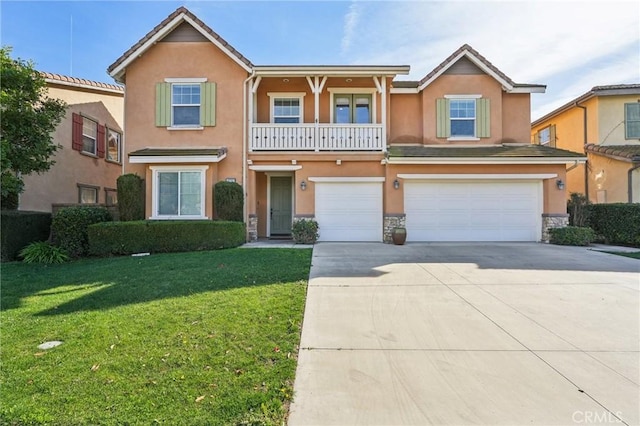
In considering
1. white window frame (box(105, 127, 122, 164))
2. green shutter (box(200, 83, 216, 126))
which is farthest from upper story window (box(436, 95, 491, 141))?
white window frame (box(105, 127, 122, 164))

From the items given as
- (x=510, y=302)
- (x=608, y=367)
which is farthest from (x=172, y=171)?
(x=608, y=367)

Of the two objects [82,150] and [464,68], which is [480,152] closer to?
[464,68]

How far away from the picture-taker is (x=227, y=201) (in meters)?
12.6

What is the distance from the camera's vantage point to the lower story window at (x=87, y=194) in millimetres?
15953

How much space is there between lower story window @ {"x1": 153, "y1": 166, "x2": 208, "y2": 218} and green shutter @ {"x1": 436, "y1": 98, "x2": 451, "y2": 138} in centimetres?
968

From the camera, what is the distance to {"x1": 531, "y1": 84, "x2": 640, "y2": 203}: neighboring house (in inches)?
596

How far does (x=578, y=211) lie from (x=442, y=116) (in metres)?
6.71

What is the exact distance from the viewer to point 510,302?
580 centimetres

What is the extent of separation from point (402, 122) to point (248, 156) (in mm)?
6783

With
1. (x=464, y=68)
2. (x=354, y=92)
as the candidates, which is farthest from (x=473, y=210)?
(x=354, y=92)

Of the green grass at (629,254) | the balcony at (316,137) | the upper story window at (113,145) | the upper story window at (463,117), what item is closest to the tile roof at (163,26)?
the balcony at (316,137)

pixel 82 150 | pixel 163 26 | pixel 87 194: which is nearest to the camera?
pixel 163 26

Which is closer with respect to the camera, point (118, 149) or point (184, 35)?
point (184, 35)

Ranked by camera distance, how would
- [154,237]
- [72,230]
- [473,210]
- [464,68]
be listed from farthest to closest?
[464,68]
[473,210]
[154,237]
[72,230]
